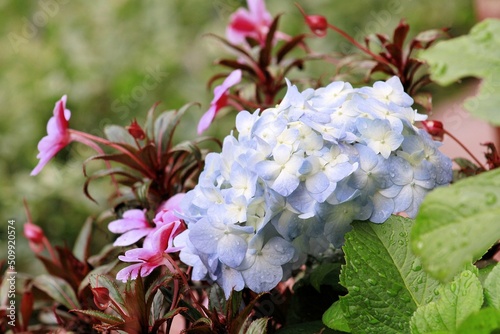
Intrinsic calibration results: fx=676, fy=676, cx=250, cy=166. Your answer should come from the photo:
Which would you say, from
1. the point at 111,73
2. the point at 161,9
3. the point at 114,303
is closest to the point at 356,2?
the point at 161,9

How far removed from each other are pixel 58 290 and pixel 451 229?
0.71 m

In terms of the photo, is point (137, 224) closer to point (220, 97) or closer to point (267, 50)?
point (220, 97)

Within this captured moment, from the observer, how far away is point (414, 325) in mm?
716

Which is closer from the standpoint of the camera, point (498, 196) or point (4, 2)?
point (498, 196)

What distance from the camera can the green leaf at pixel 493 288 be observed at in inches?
28.4

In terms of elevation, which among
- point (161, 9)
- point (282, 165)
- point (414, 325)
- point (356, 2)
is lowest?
point (356, 2)

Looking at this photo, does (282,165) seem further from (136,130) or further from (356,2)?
(356,2)

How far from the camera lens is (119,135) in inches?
41.8

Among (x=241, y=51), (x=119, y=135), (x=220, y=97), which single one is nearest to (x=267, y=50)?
(x=241, y=51)

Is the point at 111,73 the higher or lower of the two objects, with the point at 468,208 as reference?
lower

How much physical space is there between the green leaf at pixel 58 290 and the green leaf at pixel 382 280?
1.61 ft

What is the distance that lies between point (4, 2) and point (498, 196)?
13.9ft

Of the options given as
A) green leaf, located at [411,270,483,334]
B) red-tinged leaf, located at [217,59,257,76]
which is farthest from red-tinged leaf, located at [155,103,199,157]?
green leaf, located at [411,270,483,334]

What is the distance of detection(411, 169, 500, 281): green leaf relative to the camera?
0.58 m
